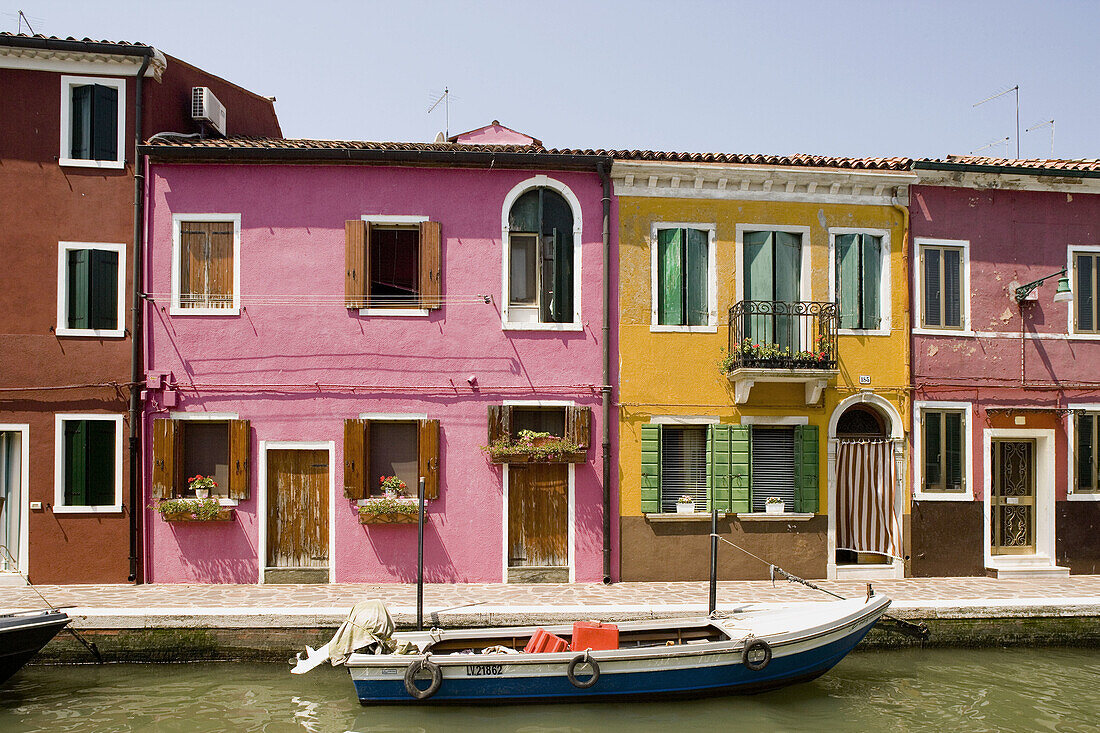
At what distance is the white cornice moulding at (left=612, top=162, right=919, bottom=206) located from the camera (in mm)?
13672

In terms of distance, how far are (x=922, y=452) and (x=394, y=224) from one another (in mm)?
9404

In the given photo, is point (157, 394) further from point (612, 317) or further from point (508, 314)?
point (612, 317)

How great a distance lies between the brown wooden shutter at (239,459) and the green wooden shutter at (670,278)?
6.75 m

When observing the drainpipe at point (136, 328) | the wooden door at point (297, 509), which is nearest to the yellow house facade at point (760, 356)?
the wooden door at point (297, 509)

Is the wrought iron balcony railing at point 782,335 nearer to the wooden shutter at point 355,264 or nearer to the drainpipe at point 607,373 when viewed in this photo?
Result: the drainpipe at point 607,373

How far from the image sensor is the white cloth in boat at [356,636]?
9.48 metres

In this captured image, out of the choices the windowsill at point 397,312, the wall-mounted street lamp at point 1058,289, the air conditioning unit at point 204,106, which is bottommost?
the windowsill at point 397,312

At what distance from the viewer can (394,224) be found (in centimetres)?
1357

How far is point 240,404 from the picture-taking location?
43.4 feet

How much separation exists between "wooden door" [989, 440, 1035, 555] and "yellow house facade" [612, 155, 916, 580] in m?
1.84

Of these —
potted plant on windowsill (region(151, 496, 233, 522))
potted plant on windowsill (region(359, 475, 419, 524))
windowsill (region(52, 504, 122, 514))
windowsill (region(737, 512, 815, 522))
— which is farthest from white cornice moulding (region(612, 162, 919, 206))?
windowsill (region(52, 504, 122, 514))

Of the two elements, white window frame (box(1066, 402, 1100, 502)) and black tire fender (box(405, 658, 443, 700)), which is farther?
white window frame (box(1066, 402, 1100, 502))

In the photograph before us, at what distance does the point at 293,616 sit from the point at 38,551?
478 cm

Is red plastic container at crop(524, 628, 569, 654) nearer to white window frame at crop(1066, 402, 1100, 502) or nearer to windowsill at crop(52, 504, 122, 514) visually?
windowsill at crop(52, 504, 122, 514)
